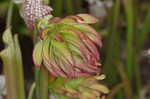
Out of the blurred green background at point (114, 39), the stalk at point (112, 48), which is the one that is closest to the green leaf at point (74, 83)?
the blurred green background at point (114, 39)

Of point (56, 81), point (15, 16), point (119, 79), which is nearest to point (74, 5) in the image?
point (15, 16)

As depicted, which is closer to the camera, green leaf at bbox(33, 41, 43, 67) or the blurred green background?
green leaf at bbox(33, 41, 43, 67)

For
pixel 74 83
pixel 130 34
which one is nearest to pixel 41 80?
pixel 74 83

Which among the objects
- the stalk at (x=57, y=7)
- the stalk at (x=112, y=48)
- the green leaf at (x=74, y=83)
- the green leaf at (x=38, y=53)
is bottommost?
the stalk at (x=112, y=48)

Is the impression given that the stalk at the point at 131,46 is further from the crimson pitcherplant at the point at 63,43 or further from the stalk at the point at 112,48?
the crimson pitcherplant at the point at 63,43

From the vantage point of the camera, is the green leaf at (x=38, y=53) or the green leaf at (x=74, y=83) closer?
the green leaf at (x=38, y=53)

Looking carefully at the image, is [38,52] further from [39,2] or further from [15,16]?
[15,16]

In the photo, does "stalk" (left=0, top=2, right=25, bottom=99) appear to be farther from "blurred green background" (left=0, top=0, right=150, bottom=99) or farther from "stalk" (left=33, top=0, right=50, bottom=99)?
"blurred green background" (left=0, top=0, right=150, bottom=99)

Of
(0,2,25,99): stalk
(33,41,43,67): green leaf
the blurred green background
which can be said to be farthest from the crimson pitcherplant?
the blurred green background

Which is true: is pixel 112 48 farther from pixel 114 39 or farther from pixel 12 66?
pixel 12 66

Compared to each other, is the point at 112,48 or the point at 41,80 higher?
the point at 41,80
